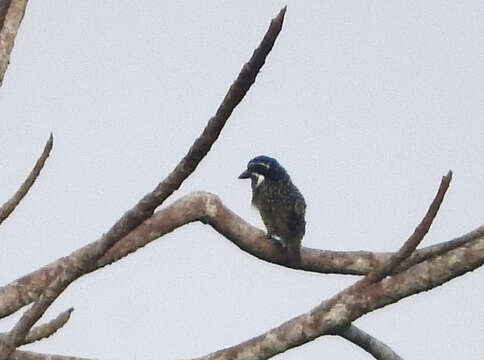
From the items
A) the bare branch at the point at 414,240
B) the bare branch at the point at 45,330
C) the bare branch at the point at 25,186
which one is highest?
the bare branch at the point at 25,186

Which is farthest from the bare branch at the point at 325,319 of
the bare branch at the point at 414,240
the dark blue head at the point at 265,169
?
the dark blue head at the point at 265,169

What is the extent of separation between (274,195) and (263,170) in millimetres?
207

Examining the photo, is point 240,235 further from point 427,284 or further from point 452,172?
point 452,172

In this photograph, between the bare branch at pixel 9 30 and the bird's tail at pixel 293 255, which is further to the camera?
the bird's tail at pixel 293 255

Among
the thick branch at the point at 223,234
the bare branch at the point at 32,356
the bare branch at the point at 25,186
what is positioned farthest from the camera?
the thick branch at the point at 223,234

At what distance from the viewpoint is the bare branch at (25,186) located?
2.63 meters

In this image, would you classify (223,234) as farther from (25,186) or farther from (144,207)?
(144,207)

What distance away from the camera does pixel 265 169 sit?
5684mm

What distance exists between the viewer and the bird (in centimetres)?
523

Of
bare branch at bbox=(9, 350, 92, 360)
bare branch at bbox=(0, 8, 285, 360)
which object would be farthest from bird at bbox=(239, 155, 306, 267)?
bare branch at bbox=(0, 8, 285, 360)

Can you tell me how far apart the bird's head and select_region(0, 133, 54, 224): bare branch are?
3093mm

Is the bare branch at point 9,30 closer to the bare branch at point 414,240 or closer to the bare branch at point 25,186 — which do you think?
the bare branch at point 25,186

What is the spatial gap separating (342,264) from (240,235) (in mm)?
410

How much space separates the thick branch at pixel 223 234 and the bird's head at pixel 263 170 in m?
1.83
